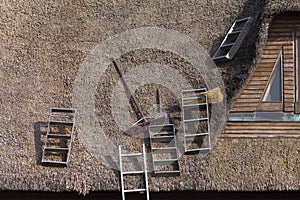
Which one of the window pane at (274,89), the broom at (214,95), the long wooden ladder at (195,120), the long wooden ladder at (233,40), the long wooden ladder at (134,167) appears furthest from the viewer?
the long wooden ladder at (233,40)

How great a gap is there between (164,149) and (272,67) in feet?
6.83

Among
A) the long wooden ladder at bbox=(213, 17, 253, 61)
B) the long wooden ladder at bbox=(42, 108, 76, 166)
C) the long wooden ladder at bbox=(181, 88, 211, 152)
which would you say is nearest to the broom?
the long wooden ladder at bbox=(181, 88, 211, 152)

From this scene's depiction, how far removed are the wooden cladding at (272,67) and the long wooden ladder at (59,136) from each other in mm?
2506

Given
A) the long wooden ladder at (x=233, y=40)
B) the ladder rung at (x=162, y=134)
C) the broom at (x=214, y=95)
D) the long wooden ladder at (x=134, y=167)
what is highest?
the long wooden ladder at (x=233, y=40)

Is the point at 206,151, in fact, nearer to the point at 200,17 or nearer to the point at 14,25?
the point at 200,17

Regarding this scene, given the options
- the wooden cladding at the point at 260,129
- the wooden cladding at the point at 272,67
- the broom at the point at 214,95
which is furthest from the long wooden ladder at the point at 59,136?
the wooden cladding at the point at 272,67

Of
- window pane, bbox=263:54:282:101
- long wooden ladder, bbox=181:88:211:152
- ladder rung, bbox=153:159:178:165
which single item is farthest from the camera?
window pane, bbox=263:54:282:101

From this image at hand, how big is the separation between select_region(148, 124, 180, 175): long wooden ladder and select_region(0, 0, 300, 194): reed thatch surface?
14 cm

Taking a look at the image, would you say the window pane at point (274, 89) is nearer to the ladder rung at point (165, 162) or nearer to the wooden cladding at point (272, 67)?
the wooden cladding at point (272, 67)

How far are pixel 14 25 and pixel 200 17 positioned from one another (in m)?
3.28

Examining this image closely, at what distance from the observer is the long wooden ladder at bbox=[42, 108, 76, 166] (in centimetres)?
789

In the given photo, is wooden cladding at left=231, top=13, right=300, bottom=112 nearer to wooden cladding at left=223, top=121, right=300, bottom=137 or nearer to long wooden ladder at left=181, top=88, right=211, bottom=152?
wooden cladding at left=223, top=121, right=300, bottom=137

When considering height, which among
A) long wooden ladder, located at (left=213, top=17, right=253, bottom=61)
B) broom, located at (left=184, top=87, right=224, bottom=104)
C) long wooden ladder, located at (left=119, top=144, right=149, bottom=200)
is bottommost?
long wooden ladder, located at (left=119, top=144, right=149, bottom=200)

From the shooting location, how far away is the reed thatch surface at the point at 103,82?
779cm
